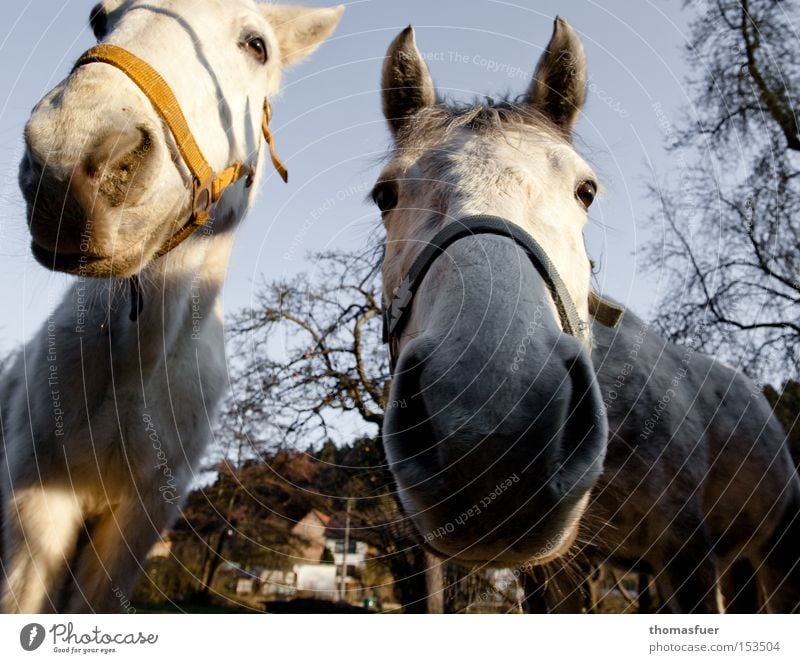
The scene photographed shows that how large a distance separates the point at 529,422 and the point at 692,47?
11.4ft

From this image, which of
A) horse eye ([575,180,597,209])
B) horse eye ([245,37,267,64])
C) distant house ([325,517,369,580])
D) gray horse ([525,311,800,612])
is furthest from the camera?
distant house ([325,517,369,580])

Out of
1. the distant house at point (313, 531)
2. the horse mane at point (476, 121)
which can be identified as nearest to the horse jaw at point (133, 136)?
the horse mane at point (476, 121)

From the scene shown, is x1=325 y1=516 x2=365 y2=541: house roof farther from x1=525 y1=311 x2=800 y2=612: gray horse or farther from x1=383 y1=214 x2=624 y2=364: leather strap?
x1=383 y1=214 x2=624 y2=364: leather strap

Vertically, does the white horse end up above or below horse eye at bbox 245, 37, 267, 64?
below

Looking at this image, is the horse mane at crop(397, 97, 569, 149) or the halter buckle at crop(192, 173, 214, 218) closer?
the halter buckle at crop(192, 173, 214, 218)

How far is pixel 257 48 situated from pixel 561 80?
1.55 m

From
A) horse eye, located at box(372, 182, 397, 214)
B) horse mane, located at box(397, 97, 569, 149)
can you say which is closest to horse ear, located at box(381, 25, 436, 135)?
horse mane, located at box(397, 97, 569, 149)

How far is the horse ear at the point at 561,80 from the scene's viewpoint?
2.86 m

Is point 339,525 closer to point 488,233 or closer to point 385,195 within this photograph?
point 385,195

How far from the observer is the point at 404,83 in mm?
3035

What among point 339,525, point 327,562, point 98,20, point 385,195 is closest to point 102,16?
point 98,20

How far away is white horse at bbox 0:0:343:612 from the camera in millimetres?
1904

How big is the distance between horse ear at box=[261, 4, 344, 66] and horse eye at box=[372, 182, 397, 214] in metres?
1.39
